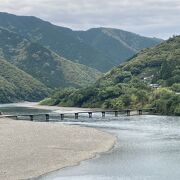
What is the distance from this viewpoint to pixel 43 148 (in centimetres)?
7400

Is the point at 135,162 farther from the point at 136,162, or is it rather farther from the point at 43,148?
the point at 43,148

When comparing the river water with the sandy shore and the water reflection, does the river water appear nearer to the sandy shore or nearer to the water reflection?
the water reflection

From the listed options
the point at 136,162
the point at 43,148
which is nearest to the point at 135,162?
the point at 136,162

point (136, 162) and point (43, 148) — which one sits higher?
point (43, 148)

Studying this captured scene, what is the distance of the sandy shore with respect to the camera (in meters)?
58.2

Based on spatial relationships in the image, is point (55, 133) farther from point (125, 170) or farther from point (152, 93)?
point (152, 93)

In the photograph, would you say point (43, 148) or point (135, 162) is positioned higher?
point (43, 148)

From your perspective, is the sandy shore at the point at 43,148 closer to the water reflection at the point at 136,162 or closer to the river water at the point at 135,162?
the river water at the point at 135,162

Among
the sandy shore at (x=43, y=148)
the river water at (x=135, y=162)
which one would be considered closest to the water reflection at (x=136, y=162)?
the river water at (x=135, y=162)

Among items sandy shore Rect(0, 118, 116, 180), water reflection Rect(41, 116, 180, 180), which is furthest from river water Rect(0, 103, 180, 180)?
sandy shore Rect(0, 118, 116, 180)

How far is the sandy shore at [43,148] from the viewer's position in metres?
58.2

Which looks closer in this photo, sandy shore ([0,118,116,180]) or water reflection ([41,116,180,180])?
water reflection ([41,116,180,180])

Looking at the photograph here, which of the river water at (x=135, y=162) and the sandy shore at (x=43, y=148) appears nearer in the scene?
the river water at (x=135, y=162)

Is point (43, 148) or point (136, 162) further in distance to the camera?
point (43, 148)
